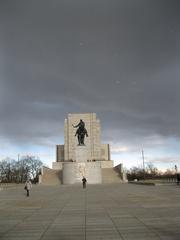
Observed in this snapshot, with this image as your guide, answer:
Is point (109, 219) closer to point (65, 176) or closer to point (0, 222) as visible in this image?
point (0, 222)

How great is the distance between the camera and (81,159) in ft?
194

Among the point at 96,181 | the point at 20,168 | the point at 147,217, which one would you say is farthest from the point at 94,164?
the point at 20,168

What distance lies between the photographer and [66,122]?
111375 mm

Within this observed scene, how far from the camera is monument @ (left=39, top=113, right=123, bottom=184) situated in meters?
57.6

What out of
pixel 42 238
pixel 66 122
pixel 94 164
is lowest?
pixel 42 238

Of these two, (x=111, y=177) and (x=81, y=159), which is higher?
(x=81, y=159)

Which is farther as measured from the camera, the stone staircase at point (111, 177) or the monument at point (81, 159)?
the stone staircase at point (111, 177)

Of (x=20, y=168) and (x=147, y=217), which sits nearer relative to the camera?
(x=147, y=217)

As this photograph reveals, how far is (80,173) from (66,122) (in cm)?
5551

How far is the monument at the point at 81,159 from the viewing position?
57.6 metres

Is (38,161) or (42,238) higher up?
(38,161)

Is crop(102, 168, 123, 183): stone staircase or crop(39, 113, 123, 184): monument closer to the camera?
crop(39, 113, 123, 184): monument

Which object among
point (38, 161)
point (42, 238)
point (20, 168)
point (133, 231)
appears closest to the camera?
point (42, 238)

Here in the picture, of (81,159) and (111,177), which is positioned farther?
(111,177)
